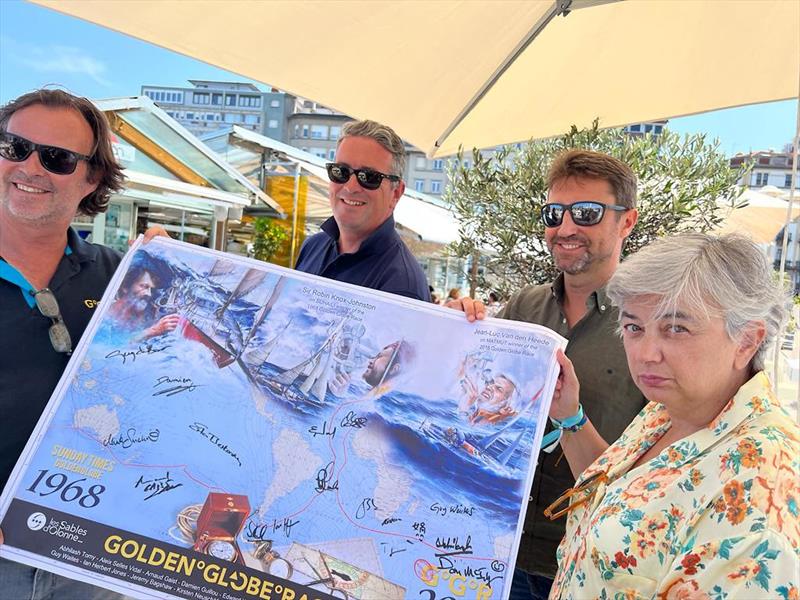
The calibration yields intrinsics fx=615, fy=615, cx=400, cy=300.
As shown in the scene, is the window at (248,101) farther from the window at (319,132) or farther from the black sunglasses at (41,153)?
the black sunglasses at (41,153)

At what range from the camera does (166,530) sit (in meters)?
1.56

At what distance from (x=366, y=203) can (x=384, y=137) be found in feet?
1.06

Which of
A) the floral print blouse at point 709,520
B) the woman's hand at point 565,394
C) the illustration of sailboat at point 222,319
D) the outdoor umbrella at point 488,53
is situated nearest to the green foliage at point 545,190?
the outdoor umbrella at point 488,53

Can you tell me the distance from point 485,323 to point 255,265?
75cm

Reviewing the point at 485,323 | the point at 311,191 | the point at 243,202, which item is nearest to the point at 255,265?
the point at 485,323

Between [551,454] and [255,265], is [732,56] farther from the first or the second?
[255,265]

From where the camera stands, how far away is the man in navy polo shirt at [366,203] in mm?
2617

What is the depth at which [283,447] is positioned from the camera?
1657 millimetres
